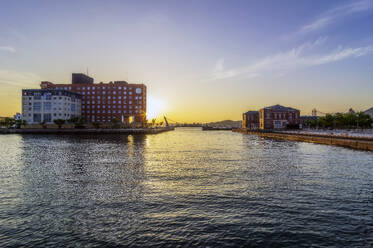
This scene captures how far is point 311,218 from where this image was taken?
43.2ft

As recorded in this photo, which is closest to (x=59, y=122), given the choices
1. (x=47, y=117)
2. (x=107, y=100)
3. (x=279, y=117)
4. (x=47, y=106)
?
(x=47, y=117)

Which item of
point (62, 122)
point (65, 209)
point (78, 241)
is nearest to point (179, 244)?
point (78, 241)

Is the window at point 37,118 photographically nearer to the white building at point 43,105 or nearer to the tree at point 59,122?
the white building at point 43,105

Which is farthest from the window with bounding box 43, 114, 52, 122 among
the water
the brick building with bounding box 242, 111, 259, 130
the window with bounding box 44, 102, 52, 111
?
the water

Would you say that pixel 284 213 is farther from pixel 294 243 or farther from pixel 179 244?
pixel 179 244

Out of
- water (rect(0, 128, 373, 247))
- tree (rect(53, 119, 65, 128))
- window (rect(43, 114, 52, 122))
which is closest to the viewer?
water (rect(0, 128, 373, 247))

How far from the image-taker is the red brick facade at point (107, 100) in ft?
607

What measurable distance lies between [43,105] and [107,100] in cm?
4214

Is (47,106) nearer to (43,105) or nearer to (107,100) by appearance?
(43,105)

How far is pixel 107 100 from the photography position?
7323 inches

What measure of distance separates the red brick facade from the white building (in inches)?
940

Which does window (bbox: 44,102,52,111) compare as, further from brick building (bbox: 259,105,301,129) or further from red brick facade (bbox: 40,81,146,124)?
brick building (bbox: 259,105,301,129)

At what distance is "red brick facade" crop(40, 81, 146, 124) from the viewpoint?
18488 cm

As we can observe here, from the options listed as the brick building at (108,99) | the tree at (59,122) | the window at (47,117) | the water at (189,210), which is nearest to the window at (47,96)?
the window at (47,117)
